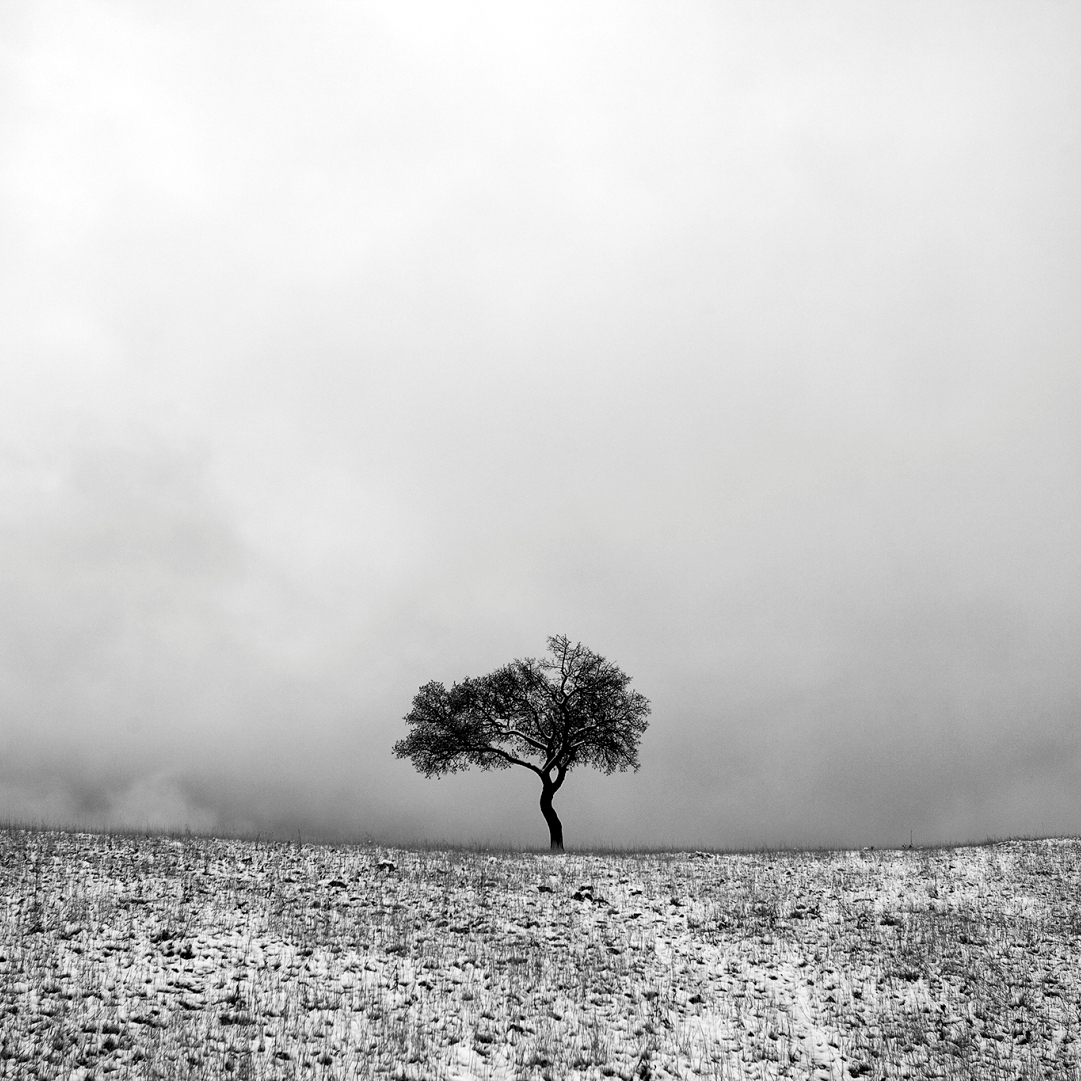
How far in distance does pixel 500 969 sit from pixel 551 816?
21667mm

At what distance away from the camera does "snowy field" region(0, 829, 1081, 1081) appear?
1611 cm

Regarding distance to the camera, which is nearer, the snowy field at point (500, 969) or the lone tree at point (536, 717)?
the snowy field at point (500, 969)

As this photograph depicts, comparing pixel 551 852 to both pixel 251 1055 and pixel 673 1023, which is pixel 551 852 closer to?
pixel 673 1023

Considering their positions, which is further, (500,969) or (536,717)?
(536,717)

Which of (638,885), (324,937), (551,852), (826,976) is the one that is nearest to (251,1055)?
(324,937)

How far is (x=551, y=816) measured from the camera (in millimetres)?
42219

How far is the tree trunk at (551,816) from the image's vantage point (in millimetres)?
40531

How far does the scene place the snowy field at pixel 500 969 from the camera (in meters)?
16.1

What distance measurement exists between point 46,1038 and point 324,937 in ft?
25.2

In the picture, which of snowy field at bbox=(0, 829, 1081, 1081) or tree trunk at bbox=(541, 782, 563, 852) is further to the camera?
tree trunk at bbox=(541, 782, 563, 852)

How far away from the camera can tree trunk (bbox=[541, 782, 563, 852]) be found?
40531mm

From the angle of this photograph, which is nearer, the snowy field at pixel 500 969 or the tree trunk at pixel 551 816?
the snowy field at pixel 500 969

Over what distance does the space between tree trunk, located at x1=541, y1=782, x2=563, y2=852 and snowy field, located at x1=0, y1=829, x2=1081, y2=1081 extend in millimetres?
9442

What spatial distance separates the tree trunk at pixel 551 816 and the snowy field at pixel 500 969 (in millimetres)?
9442
